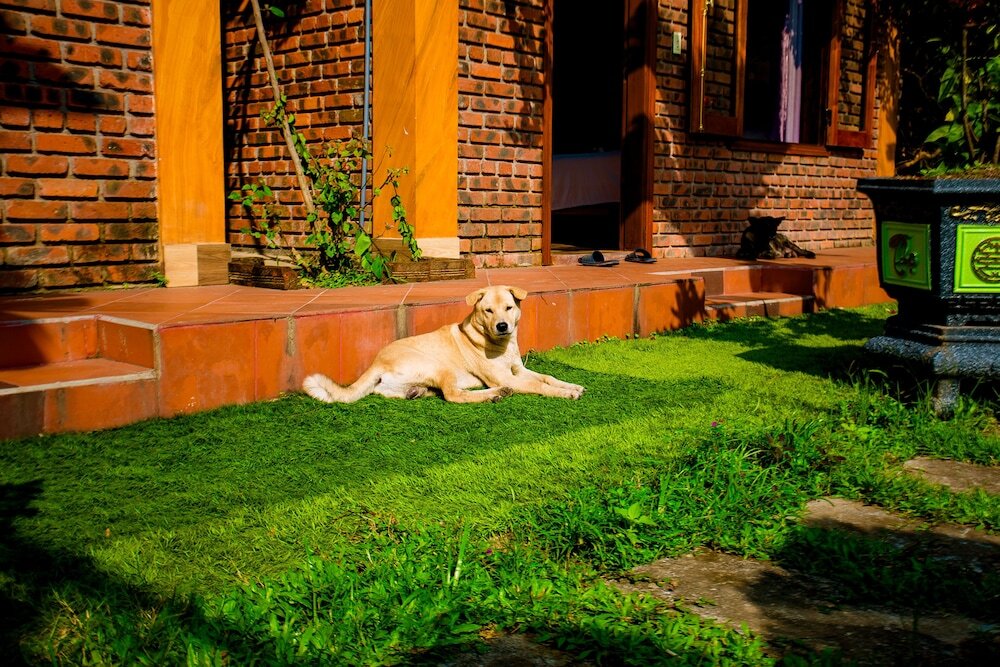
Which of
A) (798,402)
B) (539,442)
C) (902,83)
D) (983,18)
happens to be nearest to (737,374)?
(798,402)

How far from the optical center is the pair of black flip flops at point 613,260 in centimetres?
793

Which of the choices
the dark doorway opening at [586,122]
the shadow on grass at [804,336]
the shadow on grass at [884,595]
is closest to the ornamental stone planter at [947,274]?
the shadow on grass at [804,336]

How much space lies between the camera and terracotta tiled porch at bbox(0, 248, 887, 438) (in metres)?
3.87

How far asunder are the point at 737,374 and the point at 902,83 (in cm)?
967

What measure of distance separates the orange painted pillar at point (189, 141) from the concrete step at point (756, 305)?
3.82 meters

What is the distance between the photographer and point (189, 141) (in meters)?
6.14

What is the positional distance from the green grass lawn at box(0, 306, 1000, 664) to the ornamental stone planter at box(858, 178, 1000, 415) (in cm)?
23

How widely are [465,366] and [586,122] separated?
353 inches

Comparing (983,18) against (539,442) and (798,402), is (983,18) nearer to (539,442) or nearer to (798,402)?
(798,402)

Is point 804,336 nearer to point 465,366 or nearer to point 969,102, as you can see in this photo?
point 969,102

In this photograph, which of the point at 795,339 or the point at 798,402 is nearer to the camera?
the point at 798,402

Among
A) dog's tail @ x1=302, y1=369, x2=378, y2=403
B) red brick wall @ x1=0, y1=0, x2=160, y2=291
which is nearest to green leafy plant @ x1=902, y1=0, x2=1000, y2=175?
dog's tail @ x1=302, y1=369, x2=378, y2=403

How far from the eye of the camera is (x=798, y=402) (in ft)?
14.3

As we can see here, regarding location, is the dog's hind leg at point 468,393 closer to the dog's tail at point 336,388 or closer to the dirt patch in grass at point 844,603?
the dog's tail at point 336,388
